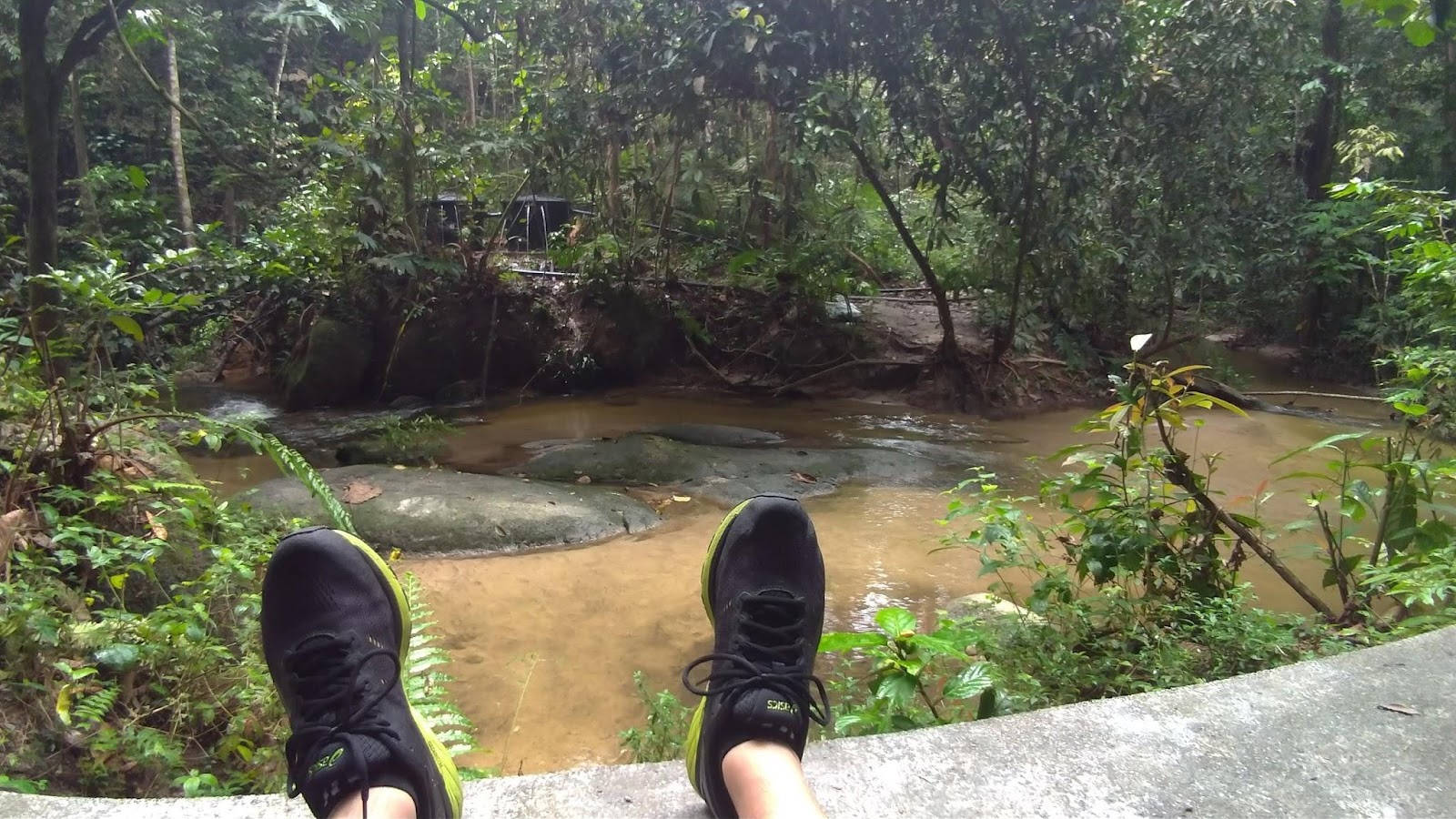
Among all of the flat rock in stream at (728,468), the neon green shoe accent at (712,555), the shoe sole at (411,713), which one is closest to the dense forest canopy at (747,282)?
the flat rock in stream at (728,468)

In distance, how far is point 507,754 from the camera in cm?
245

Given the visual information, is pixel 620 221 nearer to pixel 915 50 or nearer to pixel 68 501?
pixel 915 50

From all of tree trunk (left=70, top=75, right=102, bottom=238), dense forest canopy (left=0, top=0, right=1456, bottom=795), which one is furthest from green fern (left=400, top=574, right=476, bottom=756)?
tree trunk (left=70, top=75, right=102, bottom=238)

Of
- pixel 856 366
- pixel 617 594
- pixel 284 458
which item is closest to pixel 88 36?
pixel 284 458

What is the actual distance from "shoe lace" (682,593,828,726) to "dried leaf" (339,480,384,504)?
351 cm

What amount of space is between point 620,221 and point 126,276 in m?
5.63

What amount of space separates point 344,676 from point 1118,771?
1.26 meters

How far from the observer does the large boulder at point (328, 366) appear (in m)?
7.74

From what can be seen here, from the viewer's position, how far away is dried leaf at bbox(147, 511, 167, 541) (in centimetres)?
253

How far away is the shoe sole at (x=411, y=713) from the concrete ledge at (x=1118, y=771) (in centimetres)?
5

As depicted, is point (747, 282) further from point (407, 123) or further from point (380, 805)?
point (380, 805)

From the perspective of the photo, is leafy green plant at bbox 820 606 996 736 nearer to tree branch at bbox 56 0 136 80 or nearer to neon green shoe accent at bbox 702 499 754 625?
neon green shoe accent at bbox 702 499 754 625

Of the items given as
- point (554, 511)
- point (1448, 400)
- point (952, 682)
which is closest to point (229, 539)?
point (554, 511)

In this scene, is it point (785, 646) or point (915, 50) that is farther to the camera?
point (915, 50)
